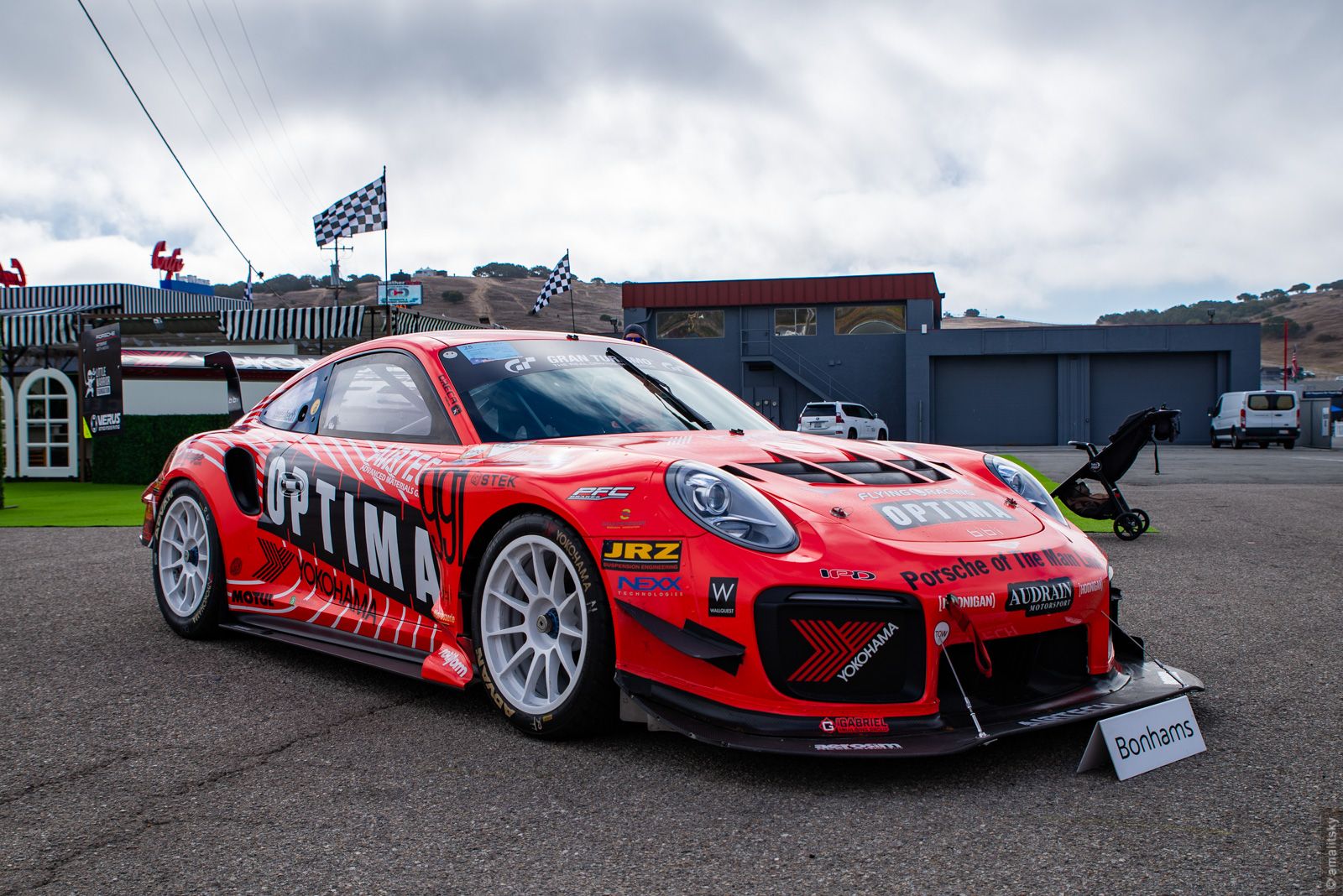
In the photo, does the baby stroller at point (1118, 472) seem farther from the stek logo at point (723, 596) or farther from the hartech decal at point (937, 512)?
the stek logo at point (723, 596)

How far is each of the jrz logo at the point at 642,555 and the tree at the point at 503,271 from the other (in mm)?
124982

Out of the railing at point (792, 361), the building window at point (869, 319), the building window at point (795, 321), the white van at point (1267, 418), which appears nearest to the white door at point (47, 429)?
the railing at point (792, 361)

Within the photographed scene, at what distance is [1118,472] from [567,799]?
288 inches

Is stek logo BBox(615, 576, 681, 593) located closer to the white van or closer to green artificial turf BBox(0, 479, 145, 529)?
green artificial turf BBox(0, 479, 145, 529)

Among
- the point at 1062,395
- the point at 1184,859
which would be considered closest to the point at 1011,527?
the point at 1184,859

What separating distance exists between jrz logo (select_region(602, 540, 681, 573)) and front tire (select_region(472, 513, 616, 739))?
7 centimetres

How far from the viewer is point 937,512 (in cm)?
318

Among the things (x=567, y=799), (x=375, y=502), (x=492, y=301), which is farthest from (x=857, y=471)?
(x=492, y=301)

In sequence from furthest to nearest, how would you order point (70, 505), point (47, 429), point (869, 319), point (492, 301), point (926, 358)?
point (492, 301), point (869, 319), point (926, 358), point (47, 429), point (70, 505)

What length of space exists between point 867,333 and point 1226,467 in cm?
2369

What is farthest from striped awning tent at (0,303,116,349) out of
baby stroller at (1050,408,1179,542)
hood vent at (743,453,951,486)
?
hood vent at (743,453,951,486)

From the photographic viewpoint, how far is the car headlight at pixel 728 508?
2900 millimetres

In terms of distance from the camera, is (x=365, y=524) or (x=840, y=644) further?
(x=365, y=524)

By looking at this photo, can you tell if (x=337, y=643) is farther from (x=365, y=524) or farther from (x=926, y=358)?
(x=926, y=358)
